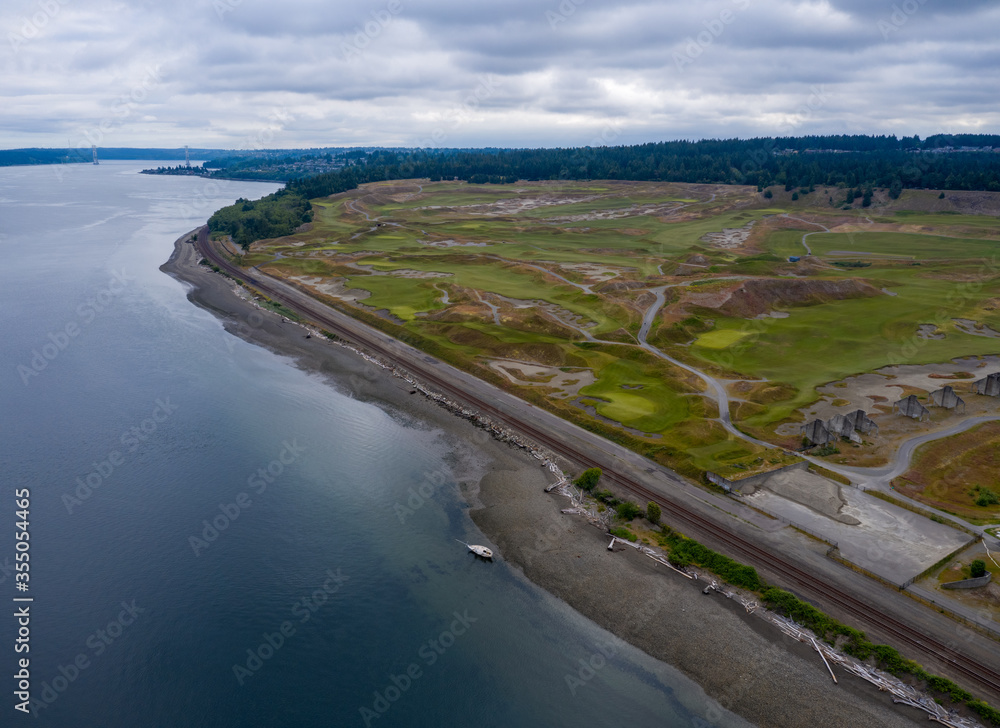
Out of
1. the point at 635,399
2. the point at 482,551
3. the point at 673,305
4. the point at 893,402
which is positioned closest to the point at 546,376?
the point at 635,399

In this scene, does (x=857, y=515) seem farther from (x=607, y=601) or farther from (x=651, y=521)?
(x=607, y=601)

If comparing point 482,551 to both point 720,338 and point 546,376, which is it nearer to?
point 546,376

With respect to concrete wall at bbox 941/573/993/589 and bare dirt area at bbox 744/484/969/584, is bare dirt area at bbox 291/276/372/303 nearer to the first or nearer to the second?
bare dirt area at bbox 744/484/969/584

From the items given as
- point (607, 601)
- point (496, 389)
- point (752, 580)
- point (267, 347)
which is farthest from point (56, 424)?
point (752, 580)

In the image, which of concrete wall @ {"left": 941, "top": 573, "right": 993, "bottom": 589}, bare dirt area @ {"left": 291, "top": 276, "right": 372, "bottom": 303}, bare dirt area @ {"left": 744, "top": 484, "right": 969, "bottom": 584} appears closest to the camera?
concrete wall @ {"left": 941, "top": 573, "right": 993, "bottom": 589}

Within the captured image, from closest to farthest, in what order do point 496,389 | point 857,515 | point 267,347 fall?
point 857,515 → point 496,389 → point 267,347

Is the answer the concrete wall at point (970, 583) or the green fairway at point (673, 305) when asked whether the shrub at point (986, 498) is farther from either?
the green fairway at point (673, 305)

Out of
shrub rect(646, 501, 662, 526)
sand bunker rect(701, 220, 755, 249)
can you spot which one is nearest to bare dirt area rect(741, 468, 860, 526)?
shrub rect(646, 501, 662, 526)
